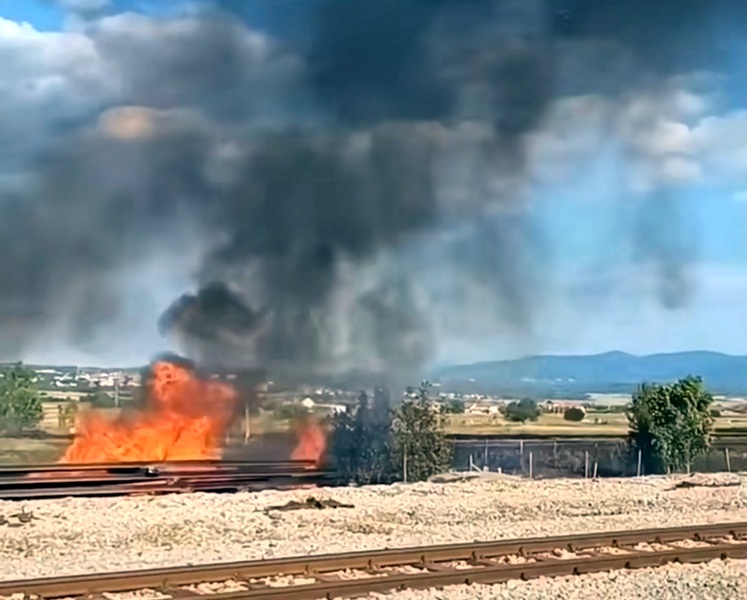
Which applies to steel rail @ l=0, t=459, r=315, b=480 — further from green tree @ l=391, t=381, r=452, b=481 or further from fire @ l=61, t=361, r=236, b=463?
green tree @ l=391, t=381, r=452, b=481

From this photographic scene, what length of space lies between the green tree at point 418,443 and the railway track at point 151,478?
2.68m

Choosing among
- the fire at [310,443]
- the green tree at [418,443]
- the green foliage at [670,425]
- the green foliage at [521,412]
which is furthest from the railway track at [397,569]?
the green foliage at [521,412]

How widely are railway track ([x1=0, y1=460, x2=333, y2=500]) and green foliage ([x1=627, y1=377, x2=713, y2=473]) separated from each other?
41.6ft

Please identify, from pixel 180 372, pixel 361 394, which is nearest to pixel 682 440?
pixel 361 394

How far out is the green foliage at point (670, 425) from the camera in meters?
33.6

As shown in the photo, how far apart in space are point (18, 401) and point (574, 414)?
71.4 meters

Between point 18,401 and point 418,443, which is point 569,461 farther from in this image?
point 18,401

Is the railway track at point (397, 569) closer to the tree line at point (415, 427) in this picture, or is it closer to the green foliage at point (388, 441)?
the tree line at point (415, 427)

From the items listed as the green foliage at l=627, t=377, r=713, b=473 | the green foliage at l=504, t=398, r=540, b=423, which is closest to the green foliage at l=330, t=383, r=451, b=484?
the green foliage at l=627, t=377, r=713, b=473

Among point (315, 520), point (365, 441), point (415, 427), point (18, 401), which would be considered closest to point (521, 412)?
point (18, 401)

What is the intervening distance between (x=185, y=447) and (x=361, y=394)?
17.9 ft

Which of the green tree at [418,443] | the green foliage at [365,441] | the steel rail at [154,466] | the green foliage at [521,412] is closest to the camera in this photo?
the steel rail at [154,466]

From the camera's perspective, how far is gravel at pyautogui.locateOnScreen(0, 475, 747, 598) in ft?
41.1

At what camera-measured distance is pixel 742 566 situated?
471 inches
